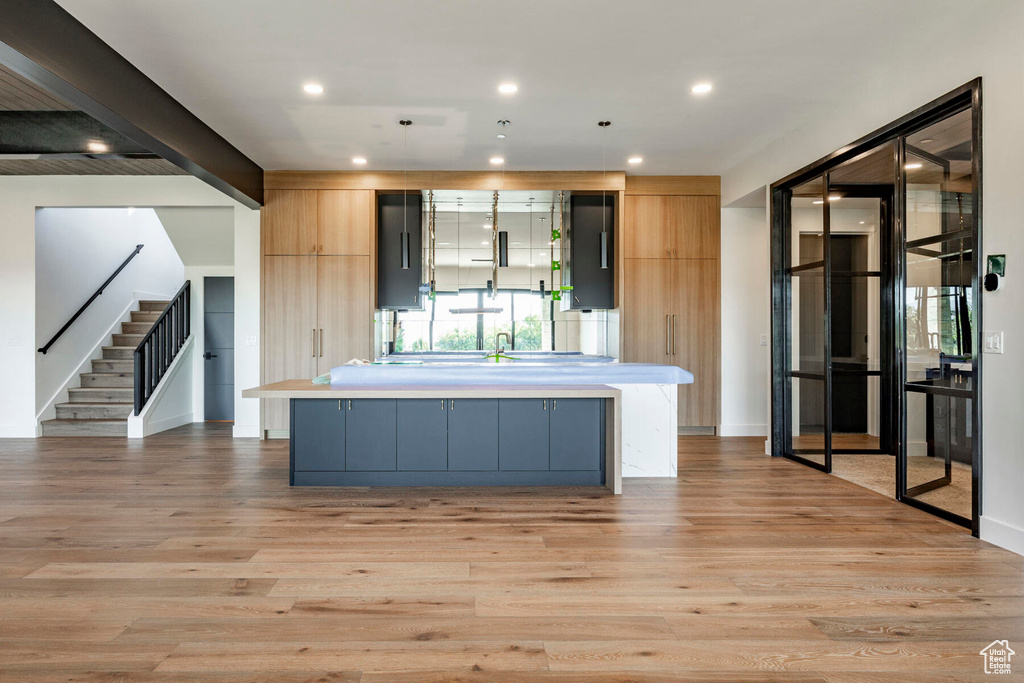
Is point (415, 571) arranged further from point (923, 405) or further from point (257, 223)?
point (257, 223)

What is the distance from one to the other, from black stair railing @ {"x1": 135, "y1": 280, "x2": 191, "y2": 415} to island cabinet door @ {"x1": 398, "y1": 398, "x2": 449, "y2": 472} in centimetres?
408

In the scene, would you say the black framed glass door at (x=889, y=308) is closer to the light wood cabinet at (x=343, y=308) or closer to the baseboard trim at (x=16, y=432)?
the light wood cabinet at (x=343, y=308)

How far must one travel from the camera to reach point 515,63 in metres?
3.98

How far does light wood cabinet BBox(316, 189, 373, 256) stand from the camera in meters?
6.53

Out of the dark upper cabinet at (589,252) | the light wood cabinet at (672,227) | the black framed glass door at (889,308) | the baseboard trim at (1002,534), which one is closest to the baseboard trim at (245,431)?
the dark upper cabinet at (589,252)

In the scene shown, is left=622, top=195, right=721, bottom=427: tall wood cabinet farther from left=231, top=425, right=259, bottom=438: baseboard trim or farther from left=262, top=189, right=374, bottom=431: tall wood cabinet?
left=231, top=425, right=259, bottom=438: baseboard trim

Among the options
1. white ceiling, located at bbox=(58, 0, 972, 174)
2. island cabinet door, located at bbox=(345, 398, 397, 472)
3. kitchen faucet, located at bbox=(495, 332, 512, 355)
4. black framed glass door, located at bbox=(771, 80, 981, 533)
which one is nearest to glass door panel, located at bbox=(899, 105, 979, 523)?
black framed glass door, located at bbox=(771, 80, 981, 533)

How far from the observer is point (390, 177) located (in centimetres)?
657

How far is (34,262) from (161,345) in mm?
1537

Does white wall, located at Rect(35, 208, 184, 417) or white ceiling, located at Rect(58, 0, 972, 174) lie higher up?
white ceiling, located at Rect(58, 0, 972, 174)

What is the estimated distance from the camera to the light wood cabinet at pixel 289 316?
6.48 metres

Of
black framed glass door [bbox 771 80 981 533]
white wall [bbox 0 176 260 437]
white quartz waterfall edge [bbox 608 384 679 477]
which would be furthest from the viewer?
white wall [bbox 0 176 260 437]

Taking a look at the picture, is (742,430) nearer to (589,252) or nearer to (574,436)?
(589,252)

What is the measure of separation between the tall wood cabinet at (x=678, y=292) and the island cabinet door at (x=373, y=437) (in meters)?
3.23
